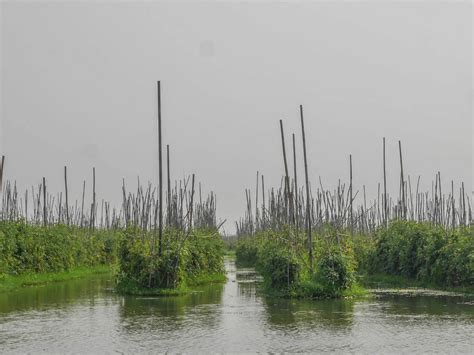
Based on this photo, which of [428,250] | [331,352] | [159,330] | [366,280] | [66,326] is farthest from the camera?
[366,280]

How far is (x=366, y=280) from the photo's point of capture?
2858 cm

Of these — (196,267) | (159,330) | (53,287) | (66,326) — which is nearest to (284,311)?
(159,330)

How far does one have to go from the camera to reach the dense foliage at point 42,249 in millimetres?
26578

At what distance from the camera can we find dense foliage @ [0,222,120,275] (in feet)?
87.2

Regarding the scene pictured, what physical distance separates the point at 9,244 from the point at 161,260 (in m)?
7.77

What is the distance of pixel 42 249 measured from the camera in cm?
2927

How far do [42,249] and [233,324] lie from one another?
1624cm

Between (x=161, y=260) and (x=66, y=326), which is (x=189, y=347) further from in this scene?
(x=161, y=260)

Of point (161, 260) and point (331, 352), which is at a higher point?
point (161, 260)

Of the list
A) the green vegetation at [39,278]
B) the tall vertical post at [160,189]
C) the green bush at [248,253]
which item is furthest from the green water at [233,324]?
the green bush at [248,253]

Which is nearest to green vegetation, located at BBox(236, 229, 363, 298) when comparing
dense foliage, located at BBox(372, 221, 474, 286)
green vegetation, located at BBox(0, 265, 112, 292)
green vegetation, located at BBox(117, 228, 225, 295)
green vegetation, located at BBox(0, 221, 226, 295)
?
green vegetation, located at BBox(117, 228, 225, 295)

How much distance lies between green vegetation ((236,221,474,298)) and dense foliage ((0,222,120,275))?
6.80 metres

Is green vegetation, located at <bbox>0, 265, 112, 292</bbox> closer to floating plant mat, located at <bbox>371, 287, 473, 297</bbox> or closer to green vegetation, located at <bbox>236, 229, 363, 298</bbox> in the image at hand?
green vegetation, located at <bbox>236, 229, 363, 298</bbox>

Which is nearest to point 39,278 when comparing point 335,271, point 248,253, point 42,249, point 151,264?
point 42,249
